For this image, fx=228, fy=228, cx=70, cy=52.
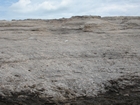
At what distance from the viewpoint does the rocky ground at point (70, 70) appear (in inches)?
107

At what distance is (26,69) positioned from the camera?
10.1 ft

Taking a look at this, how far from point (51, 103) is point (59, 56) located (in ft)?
3.11

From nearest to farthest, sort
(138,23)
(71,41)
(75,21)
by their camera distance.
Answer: (71,41) → (138,23) → (75,21)

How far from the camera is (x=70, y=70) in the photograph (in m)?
3.04

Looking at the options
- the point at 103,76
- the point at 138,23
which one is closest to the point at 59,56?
the point at 103,76

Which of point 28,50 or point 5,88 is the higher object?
point 28,50

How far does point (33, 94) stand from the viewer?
2693 mm

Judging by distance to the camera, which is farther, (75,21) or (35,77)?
(75,21)

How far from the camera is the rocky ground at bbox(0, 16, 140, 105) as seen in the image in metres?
2.71

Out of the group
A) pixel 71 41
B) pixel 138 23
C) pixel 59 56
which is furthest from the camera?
pixel 138 23

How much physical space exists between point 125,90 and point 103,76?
314 mm

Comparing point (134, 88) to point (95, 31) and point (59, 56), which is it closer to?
point (59, 56)

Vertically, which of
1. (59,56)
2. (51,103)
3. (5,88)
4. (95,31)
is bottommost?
(51,103)

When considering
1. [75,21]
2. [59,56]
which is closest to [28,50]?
[59,56]
